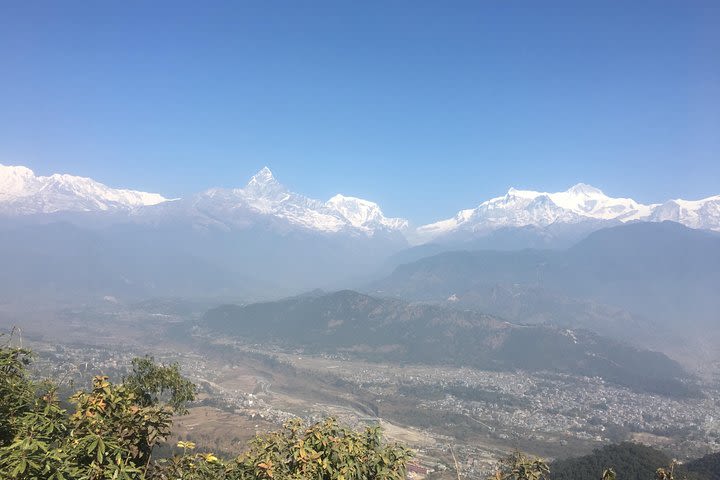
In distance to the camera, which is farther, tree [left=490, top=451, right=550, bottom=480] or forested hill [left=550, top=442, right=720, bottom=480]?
forested hill [left=550, top=442, right=720, bottom=480]

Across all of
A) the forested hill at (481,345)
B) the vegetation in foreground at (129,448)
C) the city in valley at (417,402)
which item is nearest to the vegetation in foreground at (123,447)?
the vegetation in foreground at (129,448)

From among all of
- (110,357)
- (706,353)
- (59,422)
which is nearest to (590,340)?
(706,353)

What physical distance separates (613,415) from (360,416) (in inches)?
2417

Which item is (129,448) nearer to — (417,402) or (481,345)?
(417,402)

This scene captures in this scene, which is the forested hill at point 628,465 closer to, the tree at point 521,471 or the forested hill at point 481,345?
the tree at point 521,471

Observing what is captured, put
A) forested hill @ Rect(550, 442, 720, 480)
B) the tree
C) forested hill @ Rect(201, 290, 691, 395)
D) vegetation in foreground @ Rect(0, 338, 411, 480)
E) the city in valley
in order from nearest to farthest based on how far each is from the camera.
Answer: vegetation in foreground @ Rect(0, 338, 411, 480) → the tree → forested hill @ Rect(550, 442, 720, 480) → the city in valley → forested hill @ Rect(201, 290, 691, 395)

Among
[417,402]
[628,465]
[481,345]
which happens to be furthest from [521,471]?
[481,345]

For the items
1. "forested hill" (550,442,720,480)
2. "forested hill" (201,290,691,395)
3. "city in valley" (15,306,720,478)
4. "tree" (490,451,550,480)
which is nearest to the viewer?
"tree" (490,451,550,480)

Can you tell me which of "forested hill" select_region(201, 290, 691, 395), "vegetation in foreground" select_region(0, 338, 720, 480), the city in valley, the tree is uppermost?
"vegetation in foreground" select_region(0, 338, 720, 480)

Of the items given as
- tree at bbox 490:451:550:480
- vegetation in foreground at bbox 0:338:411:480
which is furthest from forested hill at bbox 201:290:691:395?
vegetation in foreground at bbox 0:338:411:480

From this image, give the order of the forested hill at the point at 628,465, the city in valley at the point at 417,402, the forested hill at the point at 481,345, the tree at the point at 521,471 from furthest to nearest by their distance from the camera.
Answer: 1. the forested hill at the point at 481,345
2. the city in valley at the point at 417,402
3. the forested hill at the point at 628,465
4. the tree at the point at 521,471

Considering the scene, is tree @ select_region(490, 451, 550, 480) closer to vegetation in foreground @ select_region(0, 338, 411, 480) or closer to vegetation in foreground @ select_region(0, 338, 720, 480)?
vegetation in foreground @ select_region(0, 338, 720, 480)

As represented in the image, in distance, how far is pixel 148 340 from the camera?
554 ft

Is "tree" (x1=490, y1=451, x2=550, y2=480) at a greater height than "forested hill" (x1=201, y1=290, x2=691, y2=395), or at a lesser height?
greater
